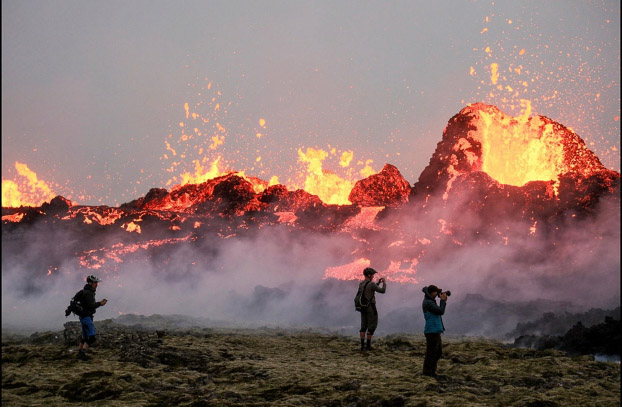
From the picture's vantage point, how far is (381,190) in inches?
5468

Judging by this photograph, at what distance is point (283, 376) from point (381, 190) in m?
125

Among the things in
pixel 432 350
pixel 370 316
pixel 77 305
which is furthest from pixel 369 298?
pixel 77 305

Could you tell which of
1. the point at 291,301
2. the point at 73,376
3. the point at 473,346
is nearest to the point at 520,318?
the point at 473,346

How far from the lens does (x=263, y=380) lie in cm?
1545

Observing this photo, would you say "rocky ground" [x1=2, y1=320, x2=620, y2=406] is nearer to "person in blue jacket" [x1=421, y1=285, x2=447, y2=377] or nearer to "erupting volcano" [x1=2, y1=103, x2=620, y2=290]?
"person in blue jacket" [x1=421, y1=285, x2=447, y2=377]

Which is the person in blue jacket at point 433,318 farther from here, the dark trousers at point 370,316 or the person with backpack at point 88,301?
the person with backpack at point 88,301

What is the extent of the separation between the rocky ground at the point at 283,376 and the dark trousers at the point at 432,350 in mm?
467

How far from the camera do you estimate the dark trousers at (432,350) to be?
1484 cm

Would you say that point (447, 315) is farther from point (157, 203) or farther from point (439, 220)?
point (157, 203)

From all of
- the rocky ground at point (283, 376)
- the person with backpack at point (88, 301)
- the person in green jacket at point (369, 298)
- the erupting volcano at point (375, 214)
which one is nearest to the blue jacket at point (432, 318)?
the rocky ground at point (283, 376)

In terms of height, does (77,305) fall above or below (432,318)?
below

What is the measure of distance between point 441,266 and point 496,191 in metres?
18.7

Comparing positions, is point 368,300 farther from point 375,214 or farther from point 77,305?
point 375,214

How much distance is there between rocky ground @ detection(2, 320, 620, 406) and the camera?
43.3 feet
